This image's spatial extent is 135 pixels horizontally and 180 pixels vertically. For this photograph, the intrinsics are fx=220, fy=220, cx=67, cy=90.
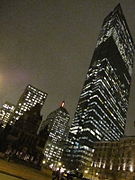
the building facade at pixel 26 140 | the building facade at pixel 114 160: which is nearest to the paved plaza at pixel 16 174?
the building facade at pixel 26 140

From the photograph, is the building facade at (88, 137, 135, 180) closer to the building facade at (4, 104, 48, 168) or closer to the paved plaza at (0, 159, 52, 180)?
the building facade at (4, 104, 48, 168)

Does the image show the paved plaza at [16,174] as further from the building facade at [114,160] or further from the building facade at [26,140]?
the building facade at [114,160]

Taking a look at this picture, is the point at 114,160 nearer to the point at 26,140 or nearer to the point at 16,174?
the point at 26,140

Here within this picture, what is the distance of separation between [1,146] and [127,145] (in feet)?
192

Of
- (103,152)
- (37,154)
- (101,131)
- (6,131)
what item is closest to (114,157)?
(103,152)

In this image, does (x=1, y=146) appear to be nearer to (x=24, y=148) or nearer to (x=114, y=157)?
(x=24, y=148)

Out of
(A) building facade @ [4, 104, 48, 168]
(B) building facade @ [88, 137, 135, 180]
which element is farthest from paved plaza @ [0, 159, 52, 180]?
(B) building facade @ [88, 137, 135, 180]

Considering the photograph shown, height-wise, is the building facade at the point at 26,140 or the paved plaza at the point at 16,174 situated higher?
the building facade at the point at 26,140

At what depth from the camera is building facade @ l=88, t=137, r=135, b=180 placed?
94.3 meters

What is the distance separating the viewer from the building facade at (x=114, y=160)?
94.3 m

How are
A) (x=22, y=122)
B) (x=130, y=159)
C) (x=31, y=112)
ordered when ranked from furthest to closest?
(x=130, y=159) → (x=31, y=112) → (x=22, y=122)

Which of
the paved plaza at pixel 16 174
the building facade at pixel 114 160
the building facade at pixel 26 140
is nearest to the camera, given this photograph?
the paved plaza at pixel 16 174

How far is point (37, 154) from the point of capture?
70625 mm

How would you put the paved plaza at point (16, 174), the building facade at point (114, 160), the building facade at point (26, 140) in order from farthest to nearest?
the building facade at point (114, 160) < the building facade at point (26, 140) < the paved plaza at point (16, 174)
